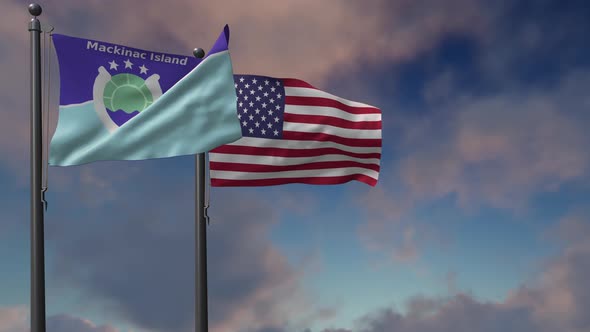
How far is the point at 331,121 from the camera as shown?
1238 centimetres

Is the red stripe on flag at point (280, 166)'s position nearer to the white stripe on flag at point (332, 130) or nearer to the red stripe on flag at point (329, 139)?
the red stripe on flag at point (329, 139)

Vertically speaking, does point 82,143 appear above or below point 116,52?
below

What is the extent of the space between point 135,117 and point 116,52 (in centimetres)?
105

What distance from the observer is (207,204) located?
10.7 metres

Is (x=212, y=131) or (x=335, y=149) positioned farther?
(x=335, y=149)

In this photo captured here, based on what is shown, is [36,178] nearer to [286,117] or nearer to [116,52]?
[116,52]

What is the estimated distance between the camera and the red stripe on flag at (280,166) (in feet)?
36.9

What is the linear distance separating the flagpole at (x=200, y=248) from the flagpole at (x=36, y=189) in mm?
2568

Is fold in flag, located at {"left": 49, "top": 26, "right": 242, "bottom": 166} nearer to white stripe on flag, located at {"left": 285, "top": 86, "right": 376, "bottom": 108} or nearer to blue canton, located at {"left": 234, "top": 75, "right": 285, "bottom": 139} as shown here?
blue canton, located at {"left": 234, "top": 75, "right": 285, "bottom": 139}

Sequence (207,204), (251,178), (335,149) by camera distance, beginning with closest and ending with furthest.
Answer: (207,204) < (251,178) < (335,149)

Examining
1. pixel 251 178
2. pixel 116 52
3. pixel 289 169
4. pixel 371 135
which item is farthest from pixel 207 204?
pixel 371 135

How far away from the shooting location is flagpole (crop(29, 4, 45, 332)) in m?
8.34

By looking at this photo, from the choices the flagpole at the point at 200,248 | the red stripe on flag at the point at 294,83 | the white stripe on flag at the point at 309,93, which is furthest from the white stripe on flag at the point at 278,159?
the red stripe on flag at the point at 294,83

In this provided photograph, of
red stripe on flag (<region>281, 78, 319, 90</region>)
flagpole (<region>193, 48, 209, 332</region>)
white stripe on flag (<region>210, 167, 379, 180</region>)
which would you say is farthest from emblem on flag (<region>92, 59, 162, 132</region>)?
red stripe on flag (<region>281, 78, 319, 90</region>)
